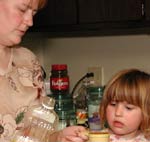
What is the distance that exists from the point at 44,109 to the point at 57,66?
1.20 m

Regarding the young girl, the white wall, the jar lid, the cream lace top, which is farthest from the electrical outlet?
the cream lace top

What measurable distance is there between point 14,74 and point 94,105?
852 mm

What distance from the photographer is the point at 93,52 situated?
251 centimetres

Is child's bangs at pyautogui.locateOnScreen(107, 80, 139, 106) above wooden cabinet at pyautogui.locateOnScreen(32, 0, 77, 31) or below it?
below

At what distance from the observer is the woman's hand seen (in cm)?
117

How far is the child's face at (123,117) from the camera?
1596mm

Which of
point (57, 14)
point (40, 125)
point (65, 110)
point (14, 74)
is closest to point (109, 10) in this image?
point (57, 14)

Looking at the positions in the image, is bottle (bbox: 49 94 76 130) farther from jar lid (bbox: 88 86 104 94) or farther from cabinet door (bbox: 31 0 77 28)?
cabinet door (bbox: 31 0 77 28)

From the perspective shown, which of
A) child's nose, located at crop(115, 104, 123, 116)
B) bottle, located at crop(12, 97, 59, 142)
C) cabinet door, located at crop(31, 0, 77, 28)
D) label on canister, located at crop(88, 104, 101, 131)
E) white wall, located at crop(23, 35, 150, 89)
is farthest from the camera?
white wall, located at crop(23, 35, 150, 89)

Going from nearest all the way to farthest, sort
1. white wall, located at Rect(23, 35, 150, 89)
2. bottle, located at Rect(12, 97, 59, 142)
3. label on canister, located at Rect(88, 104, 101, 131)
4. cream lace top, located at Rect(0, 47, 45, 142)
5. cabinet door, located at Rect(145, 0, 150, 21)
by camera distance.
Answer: bottle, located at Rect(12, 97, 59, 142) < cream lace top, located at Rect(0, 47, 45, 142) < label on canister, located at Rect(88, 104, 101, 131) < cabinet door, located at Rect(145, 0, 150, 21) < white wall, located at Rect(23, 35, 150, 89)

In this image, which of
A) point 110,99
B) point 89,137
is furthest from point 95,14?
point 89,137

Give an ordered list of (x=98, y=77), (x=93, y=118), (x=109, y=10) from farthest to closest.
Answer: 1. (x=98, y=77)
2. (x=109, y=10)
3. (x=93, y=118)

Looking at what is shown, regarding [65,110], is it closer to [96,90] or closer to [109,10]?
[96,90]

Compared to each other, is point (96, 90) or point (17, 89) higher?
point (17, 89)
